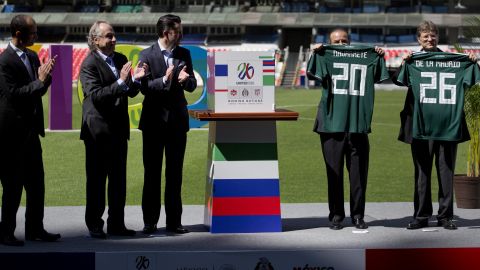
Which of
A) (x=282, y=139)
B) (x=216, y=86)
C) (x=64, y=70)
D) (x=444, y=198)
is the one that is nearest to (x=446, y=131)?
(x=444, y=198)

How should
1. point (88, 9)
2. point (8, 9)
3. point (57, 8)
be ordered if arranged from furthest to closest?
1. point (57, 8)
2. point (88, 9)
3. point (8, 9)

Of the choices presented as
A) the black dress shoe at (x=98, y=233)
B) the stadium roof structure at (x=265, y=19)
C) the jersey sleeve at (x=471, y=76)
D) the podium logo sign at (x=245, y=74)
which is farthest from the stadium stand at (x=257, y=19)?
the black dress shoe at (x=98, y=233)

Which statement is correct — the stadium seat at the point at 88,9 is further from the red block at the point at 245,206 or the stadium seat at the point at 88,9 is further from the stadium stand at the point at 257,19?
the red block at the point at 245,206

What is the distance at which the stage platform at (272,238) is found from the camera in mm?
7887

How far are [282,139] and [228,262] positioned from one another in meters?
15.2

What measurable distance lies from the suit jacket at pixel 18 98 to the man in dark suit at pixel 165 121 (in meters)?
0.98

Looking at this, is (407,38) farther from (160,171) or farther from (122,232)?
(122,232)

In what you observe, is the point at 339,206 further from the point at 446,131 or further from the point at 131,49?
the point at 131,49

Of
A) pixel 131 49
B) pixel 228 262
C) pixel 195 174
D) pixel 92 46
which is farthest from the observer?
pixel 131 49

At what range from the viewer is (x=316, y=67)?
9492mm

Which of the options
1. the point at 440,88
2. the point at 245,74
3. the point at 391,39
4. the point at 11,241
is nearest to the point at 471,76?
the point at 440,88

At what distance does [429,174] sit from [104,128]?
3.08 meters

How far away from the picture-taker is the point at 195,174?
52.5 ft

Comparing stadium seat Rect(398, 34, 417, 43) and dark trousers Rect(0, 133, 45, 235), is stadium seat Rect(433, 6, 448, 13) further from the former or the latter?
dark trousers Rect(0, 133, 45, 235)
